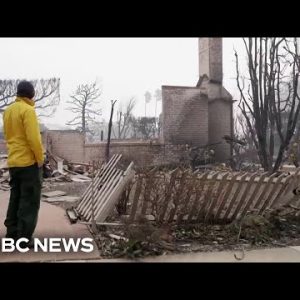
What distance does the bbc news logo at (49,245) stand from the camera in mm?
4438

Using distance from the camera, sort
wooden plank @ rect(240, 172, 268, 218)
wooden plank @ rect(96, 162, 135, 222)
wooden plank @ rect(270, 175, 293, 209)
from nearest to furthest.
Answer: wooden plank @ rect(96, 162, 135, 222), wooden plank @ rect(240, 172, 268, 218), wooden plank @ rect(270, 175, 293, 209)

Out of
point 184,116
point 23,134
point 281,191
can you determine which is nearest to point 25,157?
point 23,134

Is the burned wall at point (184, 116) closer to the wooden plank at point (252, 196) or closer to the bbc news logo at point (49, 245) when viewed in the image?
the wooden plank at point (252, 196)

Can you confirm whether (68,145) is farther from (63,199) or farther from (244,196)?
(244,196)

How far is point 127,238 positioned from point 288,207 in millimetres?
2559

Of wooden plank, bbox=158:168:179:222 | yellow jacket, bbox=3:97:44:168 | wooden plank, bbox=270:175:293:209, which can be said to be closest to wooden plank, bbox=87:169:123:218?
wooden plank, bbox=158:168:179:222

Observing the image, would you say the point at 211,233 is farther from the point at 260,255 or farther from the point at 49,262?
the point at 49,262

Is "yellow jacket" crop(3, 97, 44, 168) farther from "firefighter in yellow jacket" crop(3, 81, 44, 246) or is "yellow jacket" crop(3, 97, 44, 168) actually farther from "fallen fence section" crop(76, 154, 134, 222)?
"fallen fence section" crop(76, 154, 134, 222)

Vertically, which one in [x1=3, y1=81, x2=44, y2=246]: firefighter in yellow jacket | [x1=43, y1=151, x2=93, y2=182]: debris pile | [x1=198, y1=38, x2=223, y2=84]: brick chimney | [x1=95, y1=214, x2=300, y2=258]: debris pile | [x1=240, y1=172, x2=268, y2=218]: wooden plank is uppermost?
[x1=198, y1=38, x2=223, y2=84]: brick chimney

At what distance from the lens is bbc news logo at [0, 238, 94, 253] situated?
444 centimetres

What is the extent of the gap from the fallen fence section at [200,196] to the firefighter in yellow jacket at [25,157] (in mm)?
1342

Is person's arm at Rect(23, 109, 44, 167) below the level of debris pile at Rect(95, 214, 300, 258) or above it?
above

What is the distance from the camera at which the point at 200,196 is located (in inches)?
217
